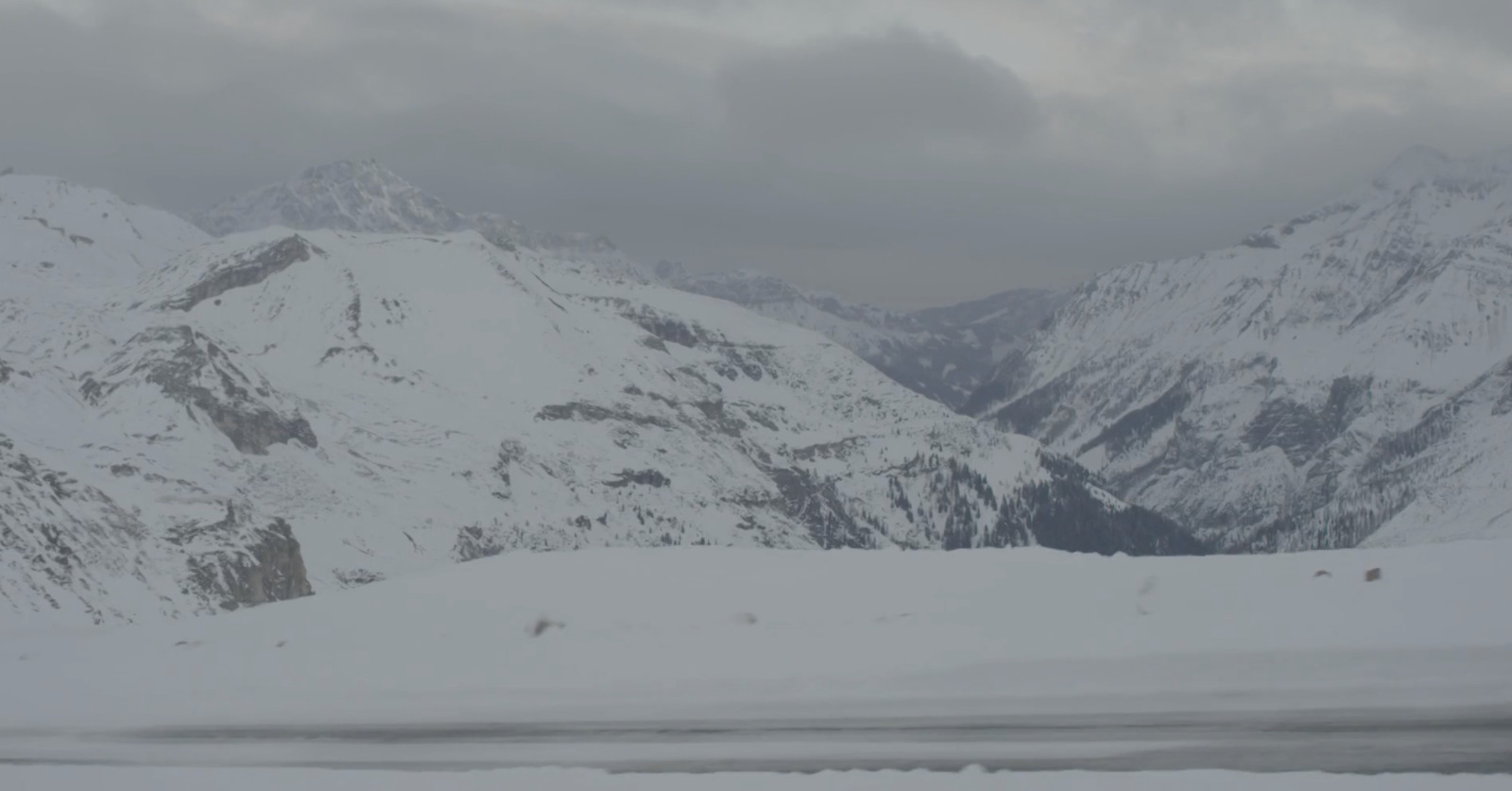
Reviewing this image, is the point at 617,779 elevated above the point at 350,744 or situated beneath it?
elevated above

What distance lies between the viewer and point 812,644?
24.3 meters

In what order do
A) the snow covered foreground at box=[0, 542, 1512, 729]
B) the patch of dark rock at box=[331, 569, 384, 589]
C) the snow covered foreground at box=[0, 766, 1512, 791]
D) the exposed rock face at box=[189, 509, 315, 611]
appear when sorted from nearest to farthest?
the snow covered foreground at box=[0, 766, 1512, 791] → the snow covered foreground at box=[0, 542, 1512, 729] → the exposed rock face at box=[189, 509, 315, 611] → the patch of dark rock at box=[331, 569, 384, 589]

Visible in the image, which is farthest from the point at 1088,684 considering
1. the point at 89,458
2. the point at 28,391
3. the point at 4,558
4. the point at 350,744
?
the point at 28,391

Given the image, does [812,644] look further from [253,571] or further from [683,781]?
[253,571]

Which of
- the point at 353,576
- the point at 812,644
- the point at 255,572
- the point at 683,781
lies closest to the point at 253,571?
the point at 255,572

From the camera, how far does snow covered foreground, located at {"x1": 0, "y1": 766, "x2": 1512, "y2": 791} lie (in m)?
15.1

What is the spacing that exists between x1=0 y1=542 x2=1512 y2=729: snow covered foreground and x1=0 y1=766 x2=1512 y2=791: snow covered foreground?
125 inches

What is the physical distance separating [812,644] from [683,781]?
746 cm

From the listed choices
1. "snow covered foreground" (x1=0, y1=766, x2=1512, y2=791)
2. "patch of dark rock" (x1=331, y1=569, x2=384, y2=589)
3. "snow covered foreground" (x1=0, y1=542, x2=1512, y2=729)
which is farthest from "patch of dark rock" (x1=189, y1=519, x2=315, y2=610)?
"snow covered foreground" (x1=0, y1=766, x2=1512, y2=791)

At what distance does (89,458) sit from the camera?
12638cm

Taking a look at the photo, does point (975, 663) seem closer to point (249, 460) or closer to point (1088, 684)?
point (1088, 684)

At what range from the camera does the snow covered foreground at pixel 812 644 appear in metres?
20.2

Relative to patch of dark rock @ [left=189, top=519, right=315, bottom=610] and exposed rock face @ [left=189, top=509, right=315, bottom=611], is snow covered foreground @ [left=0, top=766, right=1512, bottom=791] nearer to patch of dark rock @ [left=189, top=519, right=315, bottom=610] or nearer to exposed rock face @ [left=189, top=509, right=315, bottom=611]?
patch of dark rock @ [left=189, top=519, right=315, bottom=610]

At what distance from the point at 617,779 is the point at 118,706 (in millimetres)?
12535
